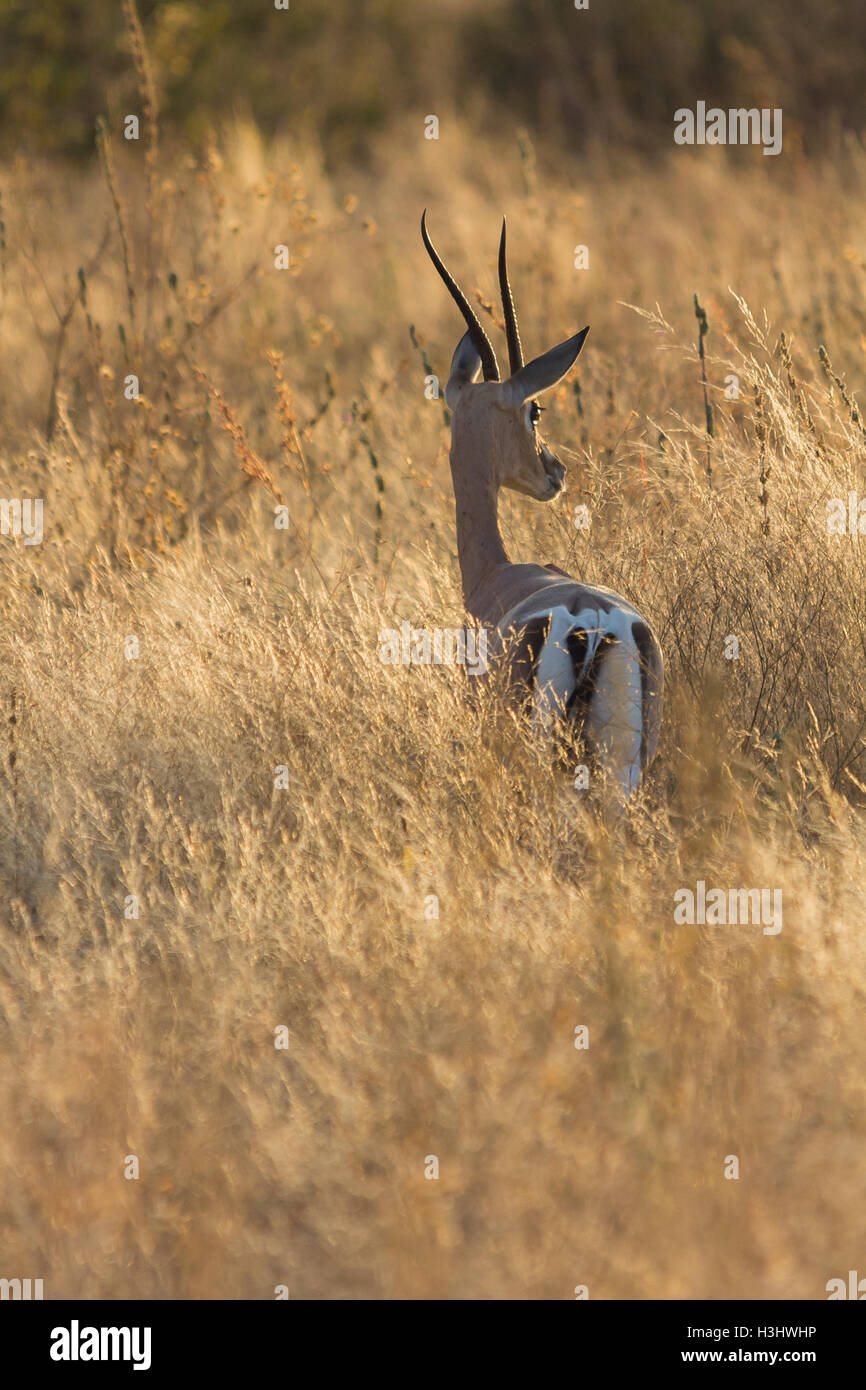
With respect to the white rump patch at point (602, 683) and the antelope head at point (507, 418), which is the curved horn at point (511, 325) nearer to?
the antelope head at point (507, 418)

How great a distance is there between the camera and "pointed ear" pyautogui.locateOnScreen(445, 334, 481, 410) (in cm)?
552

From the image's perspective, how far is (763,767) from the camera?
455cm

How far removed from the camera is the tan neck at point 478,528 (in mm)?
5270

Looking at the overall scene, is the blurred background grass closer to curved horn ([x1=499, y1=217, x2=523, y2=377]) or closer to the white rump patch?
curved horn ([x1=499, y1=217, x2=523, y2=377])

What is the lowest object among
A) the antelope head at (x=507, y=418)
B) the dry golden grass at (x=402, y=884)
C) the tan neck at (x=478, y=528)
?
the dry golden grass at (x=402, y=884)

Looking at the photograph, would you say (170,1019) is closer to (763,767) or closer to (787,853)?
(787,853)

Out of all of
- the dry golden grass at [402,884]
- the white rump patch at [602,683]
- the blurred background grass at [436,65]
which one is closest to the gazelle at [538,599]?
the white rump patch at [602,683]

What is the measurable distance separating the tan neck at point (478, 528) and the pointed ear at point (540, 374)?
0.27 metres

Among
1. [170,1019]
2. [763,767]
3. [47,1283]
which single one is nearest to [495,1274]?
[47,1283]

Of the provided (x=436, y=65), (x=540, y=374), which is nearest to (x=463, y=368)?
(x=540, y=374)

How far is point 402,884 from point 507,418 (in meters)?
2.24

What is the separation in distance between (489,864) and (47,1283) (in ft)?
5.46

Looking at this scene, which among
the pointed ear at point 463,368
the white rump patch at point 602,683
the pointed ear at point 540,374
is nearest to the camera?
the white rump patch at point 602,683
